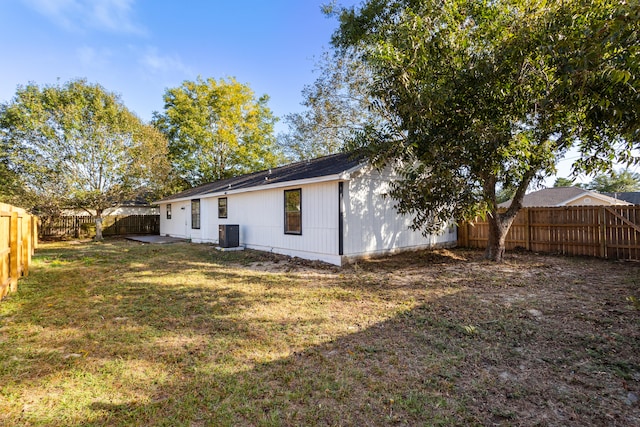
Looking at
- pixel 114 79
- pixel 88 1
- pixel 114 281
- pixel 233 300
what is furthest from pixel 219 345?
pixel 114 79

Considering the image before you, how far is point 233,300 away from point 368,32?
11780 millimetres

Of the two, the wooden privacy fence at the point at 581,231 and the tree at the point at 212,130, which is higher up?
the tree at the point at 212,130

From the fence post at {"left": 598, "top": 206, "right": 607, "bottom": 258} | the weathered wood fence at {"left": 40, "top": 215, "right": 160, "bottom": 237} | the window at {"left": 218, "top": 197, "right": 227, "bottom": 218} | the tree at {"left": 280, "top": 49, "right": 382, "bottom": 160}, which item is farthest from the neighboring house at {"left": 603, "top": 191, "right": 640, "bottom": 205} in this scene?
the weathered wood fence at {"left": 40, "top": 215, "right": 160, "bottom": 237}

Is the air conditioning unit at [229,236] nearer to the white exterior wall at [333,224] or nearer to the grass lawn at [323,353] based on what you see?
the white exterior wall at [333,224]

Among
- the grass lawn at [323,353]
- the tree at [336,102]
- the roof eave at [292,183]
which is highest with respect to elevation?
the tree at [336,102]

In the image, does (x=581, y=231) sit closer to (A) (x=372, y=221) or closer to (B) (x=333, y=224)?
(A) (x=372, y=221)

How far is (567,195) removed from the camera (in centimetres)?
2236

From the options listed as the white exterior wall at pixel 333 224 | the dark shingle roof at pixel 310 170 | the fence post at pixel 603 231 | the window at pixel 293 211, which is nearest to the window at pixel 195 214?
the dark shingle roof at pixel 310 170

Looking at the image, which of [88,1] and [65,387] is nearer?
[65,387]

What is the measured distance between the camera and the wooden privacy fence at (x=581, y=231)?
8.66 metres

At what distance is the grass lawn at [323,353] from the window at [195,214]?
30.1 ft

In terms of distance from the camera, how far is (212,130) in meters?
26.0

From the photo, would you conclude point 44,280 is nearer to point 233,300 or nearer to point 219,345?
point 233,300

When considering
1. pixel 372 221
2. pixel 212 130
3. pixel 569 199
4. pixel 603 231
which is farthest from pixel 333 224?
pixel 569 199
